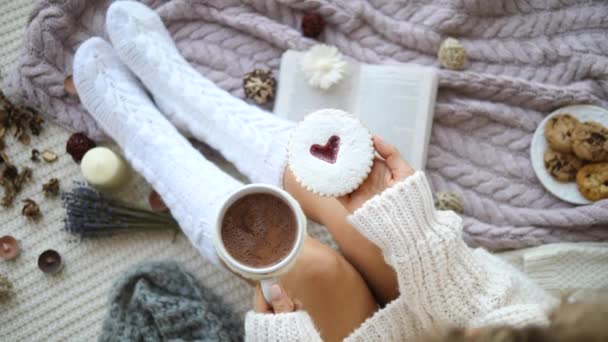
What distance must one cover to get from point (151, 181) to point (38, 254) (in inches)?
11.7

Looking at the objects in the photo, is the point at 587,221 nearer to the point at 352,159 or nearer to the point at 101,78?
the point at 352,159

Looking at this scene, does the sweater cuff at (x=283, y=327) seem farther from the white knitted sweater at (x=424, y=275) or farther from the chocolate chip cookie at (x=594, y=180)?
the chocolate chip cookie at (x=594, y=180)

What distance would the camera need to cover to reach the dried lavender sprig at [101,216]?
1080 mm

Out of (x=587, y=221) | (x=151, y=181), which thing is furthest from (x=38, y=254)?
(x=587, y=221)

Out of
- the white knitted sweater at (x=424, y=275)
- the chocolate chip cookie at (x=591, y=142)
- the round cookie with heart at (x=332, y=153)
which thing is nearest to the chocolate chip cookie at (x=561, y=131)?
the chocolate chip cookie at (x=591, y=142)

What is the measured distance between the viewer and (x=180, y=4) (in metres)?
1.14

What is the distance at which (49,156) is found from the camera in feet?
3.70

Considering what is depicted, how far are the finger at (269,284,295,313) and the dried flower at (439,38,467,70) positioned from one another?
609 mm

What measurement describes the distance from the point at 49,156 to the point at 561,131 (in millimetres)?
1030

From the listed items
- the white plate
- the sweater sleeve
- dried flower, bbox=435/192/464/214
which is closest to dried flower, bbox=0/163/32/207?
the sweater sleeve

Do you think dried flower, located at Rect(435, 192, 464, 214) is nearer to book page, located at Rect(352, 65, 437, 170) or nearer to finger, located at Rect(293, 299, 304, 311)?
book page, located at Rect(352, 65, 437, 170)

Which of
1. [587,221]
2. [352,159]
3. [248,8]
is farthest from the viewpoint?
[248,8]

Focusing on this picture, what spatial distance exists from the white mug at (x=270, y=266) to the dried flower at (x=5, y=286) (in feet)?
2.08

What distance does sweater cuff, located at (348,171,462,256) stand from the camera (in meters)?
0.76
